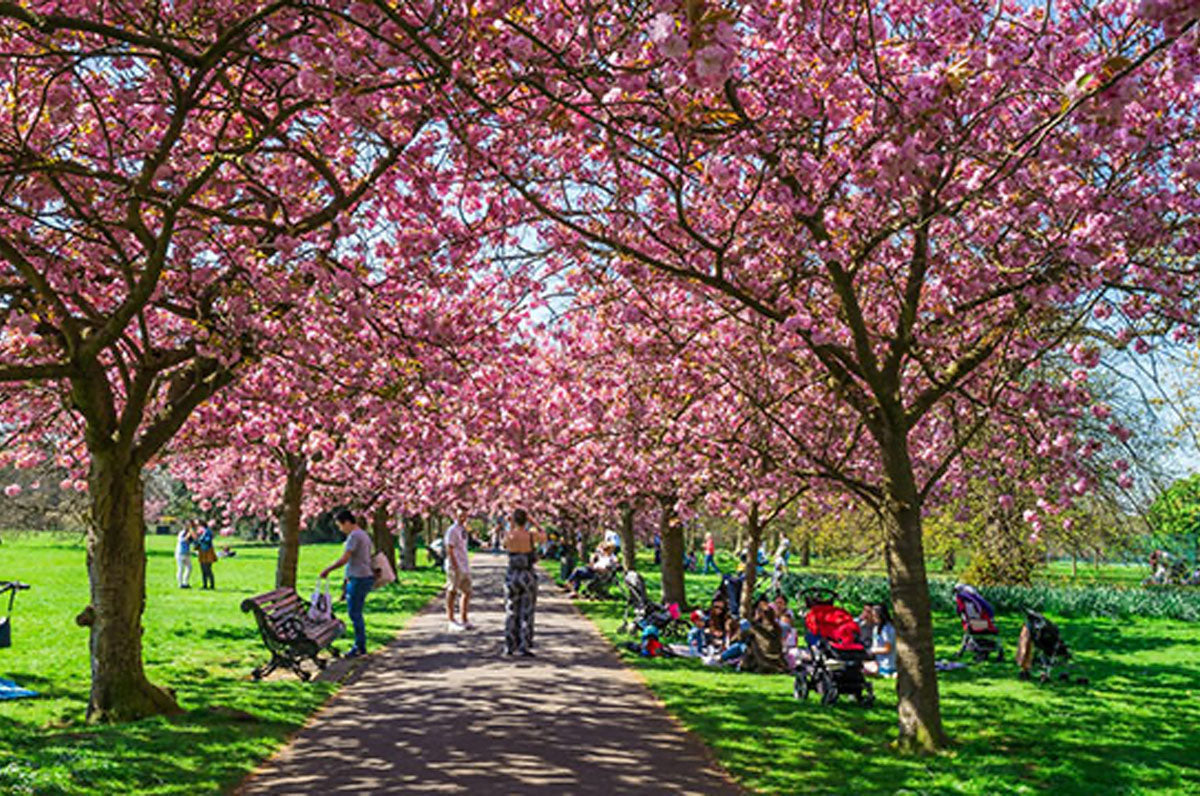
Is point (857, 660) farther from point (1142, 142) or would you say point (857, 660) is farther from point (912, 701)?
point (1142, 142)

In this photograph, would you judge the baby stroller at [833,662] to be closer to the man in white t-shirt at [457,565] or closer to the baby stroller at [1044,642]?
the baby stroller at [1044,642]

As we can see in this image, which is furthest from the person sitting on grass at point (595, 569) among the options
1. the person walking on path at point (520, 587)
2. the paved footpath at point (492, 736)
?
the paved footpath at point (492, 736)

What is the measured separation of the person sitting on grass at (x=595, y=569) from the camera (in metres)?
24.5

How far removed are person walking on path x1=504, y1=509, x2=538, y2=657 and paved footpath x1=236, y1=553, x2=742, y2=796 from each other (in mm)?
323

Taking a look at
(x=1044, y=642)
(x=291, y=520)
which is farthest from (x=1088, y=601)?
(x=291, y=520)

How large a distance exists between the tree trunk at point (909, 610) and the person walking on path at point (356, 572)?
7.68 metres

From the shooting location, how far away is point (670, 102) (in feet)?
19.2

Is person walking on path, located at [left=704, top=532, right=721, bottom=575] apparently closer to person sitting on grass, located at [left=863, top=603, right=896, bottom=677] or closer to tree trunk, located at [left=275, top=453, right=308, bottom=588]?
tree trunk, located at [left=275, top=453, right=308, bottom=588]

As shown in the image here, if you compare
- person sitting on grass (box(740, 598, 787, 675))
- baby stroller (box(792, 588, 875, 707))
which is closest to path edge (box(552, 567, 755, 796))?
person sitting on grass (box(740, 598, 787, 675))

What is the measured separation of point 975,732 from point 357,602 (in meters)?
8.11

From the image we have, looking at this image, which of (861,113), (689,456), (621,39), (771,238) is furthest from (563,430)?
(621,39)

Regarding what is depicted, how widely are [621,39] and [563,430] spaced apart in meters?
12.8

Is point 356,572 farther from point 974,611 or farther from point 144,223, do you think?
point 974,611

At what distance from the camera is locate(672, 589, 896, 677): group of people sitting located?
41.1 ft
